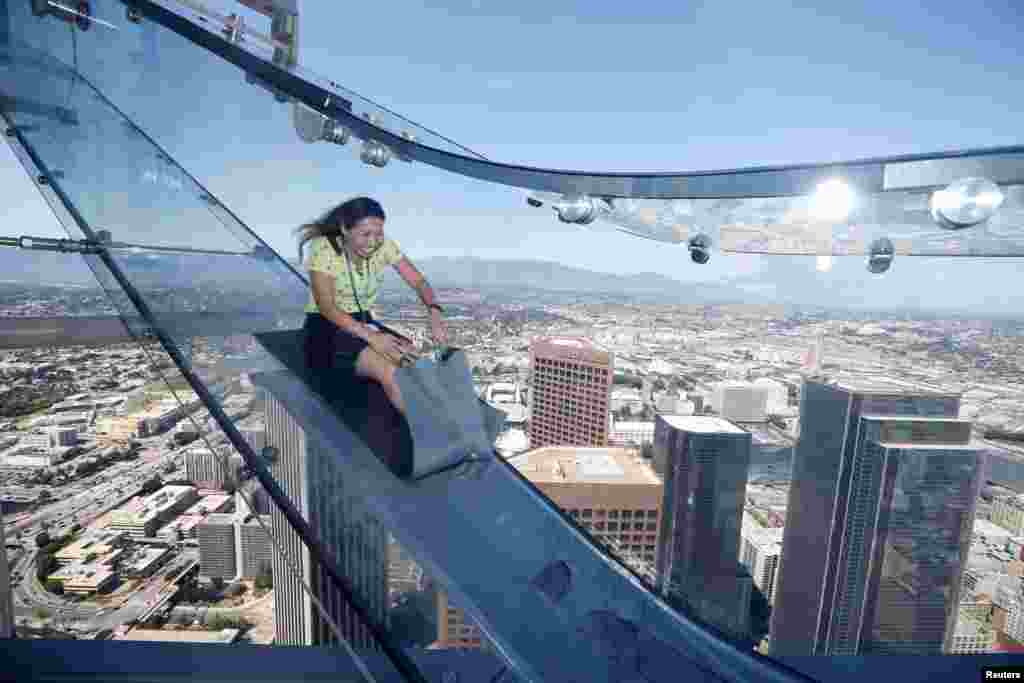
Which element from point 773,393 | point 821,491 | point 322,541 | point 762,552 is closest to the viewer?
point 322,541

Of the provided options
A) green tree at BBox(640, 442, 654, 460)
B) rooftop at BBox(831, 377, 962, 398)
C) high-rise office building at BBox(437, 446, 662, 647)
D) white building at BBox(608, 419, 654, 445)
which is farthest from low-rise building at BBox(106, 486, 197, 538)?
rooftop at BBox(831, 377, 962, 398)

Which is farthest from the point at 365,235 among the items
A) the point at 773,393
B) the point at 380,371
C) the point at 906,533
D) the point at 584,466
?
the point at 906,533

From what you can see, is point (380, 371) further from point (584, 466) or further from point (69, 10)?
point (69, 10)

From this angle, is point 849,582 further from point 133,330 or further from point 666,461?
point 133,330

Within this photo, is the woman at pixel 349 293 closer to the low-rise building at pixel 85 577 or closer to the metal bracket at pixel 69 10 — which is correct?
the metal bracket at pixel 69 10

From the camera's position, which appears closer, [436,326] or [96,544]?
[436,326]

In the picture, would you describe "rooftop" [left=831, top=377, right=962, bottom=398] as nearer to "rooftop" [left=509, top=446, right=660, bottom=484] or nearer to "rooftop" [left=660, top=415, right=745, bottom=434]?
"rooftop" [left=660, top=415, right=745, bottom=434]

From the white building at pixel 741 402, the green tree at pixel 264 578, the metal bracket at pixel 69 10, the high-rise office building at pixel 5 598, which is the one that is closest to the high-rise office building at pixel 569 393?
the white building at pixel 741 402
